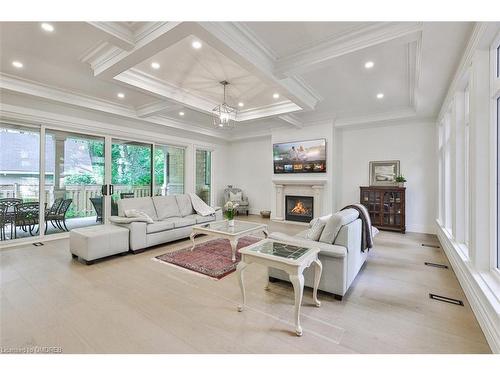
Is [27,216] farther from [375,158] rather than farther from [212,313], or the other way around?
[375,158]

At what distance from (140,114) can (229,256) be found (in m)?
3.95

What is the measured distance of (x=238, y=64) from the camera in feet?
9.89

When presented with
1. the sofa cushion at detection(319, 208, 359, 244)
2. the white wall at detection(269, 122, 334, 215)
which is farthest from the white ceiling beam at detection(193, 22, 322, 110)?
the white wall at detection(269, 122, 334, 215)

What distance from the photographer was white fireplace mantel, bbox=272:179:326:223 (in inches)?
250

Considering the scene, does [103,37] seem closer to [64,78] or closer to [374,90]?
[64,78]

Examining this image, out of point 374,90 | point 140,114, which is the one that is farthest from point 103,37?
point 374,90

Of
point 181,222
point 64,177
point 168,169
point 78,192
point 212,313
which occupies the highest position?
point 168,169

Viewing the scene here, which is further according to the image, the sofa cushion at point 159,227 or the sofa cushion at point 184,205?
the sofa cushion at point 184,205

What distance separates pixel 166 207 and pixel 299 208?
12.4ft

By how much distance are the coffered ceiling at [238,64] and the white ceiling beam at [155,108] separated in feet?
0.09

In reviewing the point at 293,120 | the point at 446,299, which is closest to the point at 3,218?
the point at 293,120

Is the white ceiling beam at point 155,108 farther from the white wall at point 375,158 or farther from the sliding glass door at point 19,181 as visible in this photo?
the white wall at point 375,158

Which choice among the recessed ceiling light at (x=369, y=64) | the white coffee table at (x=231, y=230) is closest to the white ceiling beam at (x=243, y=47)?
the recessed ceiling light at (x=369, y=64)

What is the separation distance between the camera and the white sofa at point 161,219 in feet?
13.0
